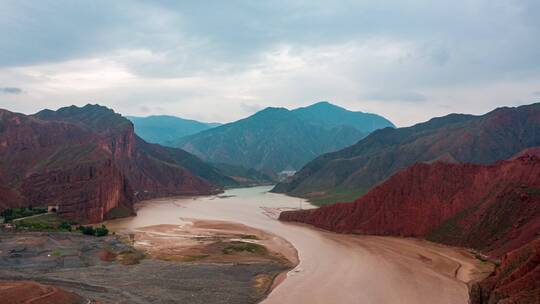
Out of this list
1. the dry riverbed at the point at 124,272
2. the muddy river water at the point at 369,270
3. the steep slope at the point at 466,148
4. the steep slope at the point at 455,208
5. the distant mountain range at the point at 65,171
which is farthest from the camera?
the steep slope at the point at 466,148

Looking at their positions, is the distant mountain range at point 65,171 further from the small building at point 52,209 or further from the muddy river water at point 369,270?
the muddy river water at point 369,270

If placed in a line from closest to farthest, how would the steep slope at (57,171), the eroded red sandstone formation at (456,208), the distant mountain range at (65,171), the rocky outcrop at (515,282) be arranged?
the rocky outcrop at (515,282)
the eroded red sandstone formation at (456,208)
the steep slope at (57,171)
the distant mountain range at (65,171)

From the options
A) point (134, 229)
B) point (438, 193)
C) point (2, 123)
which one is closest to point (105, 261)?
point (134, 229)

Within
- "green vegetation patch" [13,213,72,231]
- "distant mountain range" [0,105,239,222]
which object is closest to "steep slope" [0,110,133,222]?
"distant mountain range" [0,105,239,222]

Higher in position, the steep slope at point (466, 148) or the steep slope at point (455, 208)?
the steep slope at point (466, 148)

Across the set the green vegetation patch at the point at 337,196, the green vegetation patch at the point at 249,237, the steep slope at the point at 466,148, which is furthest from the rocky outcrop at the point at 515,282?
the steep slope at the point at 466,148

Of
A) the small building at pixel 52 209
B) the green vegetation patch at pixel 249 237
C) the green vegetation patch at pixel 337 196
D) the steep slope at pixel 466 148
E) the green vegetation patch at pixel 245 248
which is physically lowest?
the green vegetation patch at pixel 245 248

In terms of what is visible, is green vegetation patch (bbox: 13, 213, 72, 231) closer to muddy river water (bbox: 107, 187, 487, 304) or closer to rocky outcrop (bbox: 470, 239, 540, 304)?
muddy river water (bbox: 107, 187, 487, 304)
